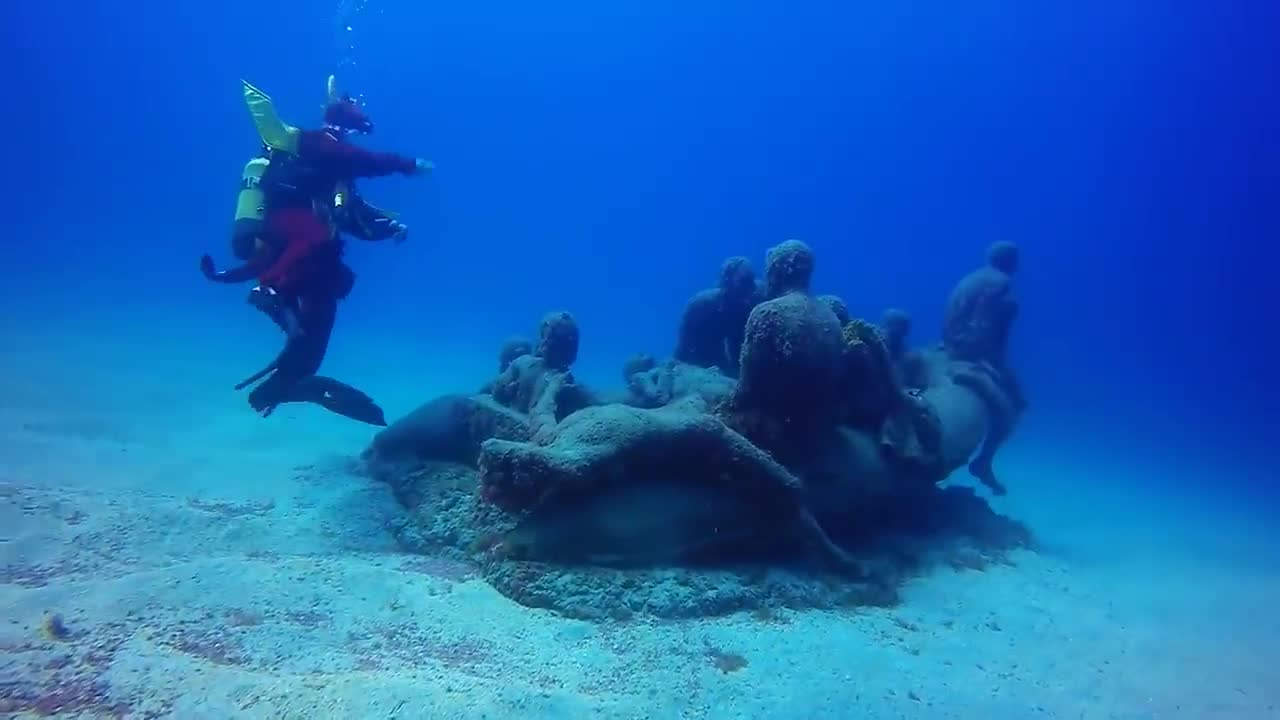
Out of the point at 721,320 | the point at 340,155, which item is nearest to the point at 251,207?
the point at 340,155

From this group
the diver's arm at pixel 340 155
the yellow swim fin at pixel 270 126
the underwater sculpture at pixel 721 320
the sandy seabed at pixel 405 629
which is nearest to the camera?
the sandy seabed at pixel 405 629

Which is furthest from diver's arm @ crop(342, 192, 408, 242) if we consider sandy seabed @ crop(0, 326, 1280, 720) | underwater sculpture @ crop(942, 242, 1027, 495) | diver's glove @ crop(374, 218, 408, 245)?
underwater sculpture @ crop(942, 242, 1027, 495)

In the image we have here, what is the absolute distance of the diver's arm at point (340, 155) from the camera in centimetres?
727

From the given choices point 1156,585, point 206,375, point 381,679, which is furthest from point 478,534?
point 206,375

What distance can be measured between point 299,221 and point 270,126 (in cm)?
94

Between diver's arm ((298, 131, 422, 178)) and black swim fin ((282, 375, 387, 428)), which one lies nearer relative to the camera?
diver's arm ((298, 131, 422, 178))

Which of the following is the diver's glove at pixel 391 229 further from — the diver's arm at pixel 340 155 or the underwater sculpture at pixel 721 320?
the underwater sculpture at pixel 721 320

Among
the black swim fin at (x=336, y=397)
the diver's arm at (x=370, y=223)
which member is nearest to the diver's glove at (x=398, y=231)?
the diver's arm at (x=370, y=223)

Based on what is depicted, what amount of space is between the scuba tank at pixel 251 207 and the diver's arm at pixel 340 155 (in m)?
0.49

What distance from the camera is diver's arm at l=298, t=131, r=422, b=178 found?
7273 mm

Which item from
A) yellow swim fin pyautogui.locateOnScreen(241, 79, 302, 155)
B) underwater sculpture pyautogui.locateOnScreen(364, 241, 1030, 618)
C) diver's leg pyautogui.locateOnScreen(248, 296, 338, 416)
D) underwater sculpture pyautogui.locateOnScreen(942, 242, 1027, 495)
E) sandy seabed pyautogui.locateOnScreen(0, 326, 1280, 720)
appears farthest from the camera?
underwater sculpture pyautogui.locateOnScreen(942, 242, 1027, 495)

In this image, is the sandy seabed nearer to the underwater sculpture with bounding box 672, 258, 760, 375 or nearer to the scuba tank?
the scuba tank

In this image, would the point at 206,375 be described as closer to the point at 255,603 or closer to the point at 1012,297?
the point at 255,603

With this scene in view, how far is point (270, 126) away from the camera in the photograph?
23.6 ft
